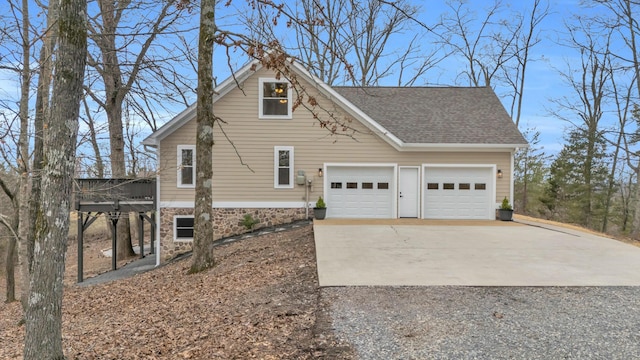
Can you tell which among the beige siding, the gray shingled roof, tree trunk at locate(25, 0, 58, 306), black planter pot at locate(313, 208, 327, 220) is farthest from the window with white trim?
the gray shingled roof

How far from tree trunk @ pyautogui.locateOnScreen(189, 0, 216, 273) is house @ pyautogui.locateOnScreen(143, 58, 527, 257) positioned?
404 cm

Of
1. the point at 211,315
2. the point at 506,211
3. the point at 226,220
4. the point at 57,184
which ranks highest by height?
the point at 57,184

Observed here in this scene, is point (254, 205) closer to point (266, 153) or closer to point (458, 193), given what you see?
point (266, 153)

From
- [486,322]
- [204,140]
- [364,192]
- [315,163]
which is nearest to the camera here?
[486,322]

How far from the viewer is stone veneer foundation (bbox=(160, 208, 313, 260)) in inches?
493

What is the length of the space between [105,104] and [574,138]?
24139 millimetres

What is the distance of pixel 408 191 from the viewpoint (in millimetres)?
13414

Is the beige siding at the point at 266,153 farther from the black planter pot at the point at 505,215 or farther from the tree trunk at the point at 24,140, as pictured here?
the tree trunk at the point at 24,140

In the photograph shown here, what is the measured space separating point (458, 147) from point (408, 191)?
215 cm

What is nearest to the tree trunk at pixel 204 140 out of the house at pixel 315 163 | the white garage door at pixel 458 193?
the house at pixel 315 163

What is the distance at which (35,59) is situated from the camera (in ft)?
28.9

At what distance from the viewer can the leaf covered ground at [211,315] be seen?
4070 mm

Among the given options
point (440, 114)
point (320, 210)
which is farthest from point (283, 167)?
point (440, 114)

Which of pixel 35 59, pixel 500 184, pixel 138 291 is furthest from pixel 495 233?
pixel 35 59
